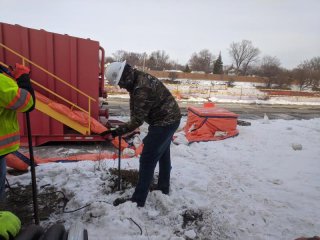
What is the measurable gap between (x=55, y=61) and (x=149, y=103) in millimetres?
4759

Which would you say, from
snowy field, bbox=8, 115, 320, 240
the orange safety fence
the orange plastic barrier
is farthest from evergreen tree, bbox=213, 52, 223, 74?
snowy field, bbox=8, 115, 320, 240

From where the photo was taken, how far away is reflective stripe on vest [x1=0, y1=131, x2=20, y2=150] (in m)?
2.56

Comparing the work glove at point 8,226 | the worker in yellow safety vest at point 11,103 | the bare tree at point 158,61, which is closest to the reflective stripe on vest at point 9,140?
the worker in yellow safety vest at point 11,103

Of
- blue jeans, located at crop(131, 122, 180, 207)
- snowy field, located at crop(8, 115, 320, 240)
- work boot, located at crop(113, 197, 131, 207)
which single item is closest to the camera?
snowy field, located at crop(8, 115, 320, 240)

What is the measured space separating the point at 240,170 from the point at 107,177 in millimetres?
2554

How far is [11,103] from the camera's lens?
240 centimetres

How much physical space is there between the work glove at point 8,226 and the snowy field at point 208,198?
1068mm

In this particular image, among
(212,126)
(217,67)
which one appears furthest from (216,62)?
(212,126)

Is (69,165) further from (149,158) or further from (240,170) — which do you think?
(240,170)

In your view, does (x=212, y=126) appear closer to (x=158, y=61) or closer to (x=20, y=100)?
(x=20, y=100)

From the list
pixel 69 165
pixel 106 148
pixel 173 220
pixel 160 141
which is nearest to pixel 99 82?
pixel 106 148

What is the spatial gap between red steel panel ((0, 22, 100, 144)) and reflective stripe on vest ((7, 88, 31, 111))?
190 inches

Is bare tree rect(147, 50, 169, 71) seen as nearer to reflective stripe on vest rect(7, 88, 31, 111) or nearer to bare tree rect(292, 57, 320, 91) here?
bare tree rect(292, 57, 320, 91)

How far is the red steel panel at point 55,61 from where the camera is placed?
6.86 m
